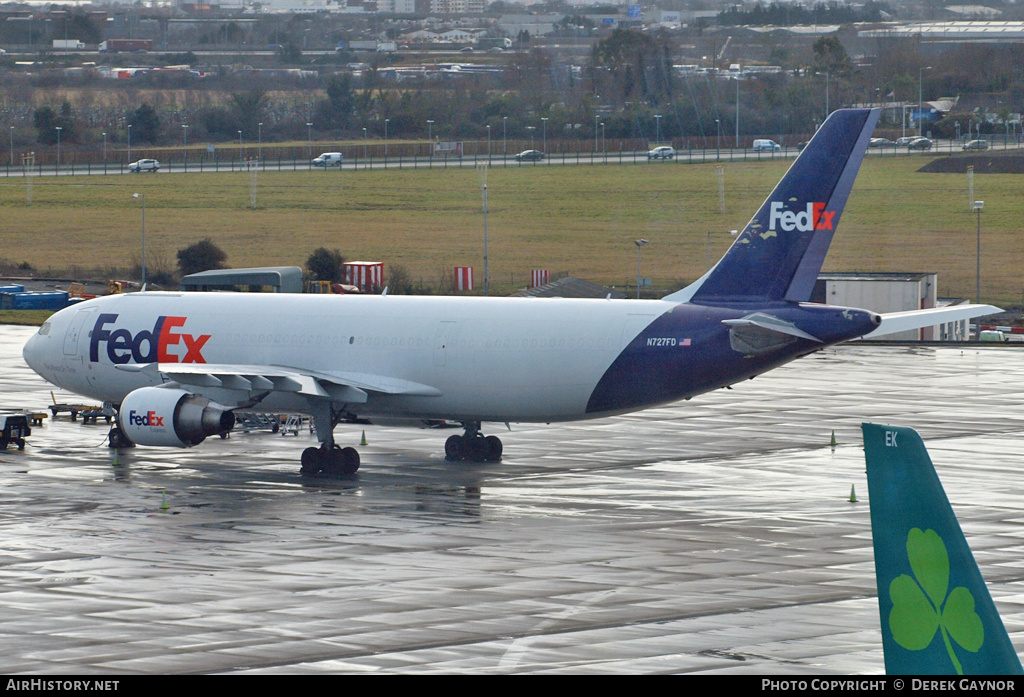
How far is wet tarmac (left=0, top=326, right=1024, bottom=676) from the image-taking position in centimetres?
2441

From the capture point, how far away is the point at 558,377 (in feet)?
137

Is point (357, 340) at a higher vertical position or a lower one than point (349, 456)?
higher

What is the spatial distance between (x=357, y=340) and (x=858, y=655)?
77.0 ft

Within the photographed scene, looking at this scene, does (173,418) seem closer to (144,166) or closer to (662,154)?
(144,166)

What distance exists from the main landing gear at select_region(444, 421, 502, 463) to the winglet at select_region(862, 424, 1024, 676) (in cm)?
3354

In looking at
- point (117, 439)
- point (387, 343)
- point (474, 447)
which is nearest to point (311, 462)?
point (387, 343)

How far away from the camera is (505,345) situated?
139 feet

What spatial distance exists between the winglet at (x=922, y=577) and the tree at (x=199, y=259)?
99196 mm

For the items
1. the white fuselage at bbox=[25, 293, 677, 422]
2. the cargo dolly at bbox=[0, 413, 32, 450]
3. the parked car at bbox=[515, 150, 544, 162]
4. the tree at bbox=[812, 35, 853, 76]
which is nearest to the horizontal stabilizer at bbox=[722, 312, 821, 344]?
the white fuselage at bbox=[25, 293, 677, 422]

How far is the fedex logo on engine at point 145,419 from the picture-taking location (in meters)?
41.8

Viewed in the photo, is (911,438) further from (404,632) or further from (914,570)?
(404,632)

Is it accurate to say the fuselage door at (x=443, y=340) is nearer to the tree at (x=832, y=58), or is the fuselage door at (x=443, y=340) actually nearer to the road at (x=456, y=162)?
the road at (x=456, y=162)

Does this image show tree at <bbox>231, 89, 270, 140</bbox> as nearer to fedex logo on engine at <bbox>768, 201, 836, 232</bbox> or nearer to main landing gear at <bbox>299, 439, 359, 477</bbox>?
main landing gear at <bbox>299, 439, 359, 477</bbox>

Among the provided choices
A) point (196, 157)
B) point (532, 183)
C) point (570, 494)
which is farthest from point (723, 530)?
point (196, 157)
